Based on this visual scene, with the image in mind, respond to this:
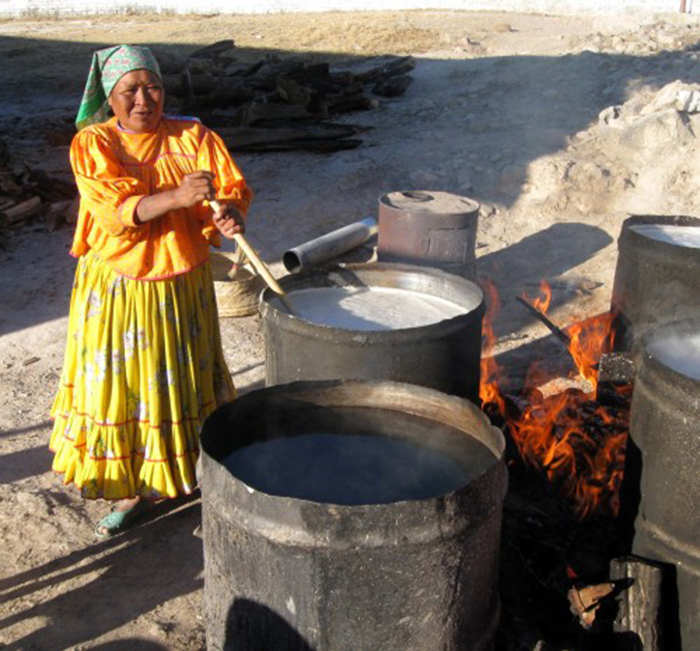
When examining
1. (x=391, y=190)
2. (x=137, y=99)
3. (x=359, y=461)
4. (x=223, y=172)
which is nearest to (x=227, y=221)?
(x=223, y=172)

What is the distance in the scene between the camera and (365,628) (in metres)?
2.19

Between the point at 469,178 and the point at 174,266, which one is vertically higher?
the point at 174,266

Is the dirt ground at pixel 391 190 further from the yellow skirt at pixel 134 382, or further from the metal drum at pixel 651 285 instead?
the metal drum at pixel 651 285

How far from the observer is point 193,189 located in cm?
325

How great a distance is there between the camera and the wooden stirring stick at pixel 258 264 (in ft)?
10.7

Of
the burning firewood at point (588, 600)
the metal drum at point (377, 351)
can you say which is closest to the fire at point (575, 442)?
the metal drum at point (377, 351)

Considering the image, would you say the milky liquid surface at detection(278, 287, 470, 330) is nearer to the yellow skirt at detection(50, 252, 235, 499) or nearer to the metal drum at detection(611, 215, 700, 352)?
the yellow skirt at detection(50, 252, 235, 499)

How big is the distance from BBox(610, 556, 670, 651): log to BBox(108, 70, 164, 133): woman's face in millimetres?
2573

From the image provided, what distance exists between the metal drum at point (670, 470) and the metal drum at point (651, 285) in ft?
3.61

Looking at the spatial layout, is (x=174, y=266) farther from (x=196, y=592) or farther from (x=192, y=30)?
(x=192, y=30)

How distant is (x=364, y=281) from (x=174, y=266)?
965 millimetres

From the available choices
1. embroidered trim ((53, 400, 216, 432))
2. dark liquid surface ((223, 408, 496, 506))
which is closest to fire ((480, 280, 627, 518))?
dark liquid surface ((223, 408, 496, 506))

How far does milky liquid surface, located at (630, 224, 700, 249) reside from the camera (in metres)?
4.53

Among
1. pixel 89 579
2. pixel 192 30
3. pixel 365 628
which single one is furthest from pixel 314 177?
pixel 192 30
